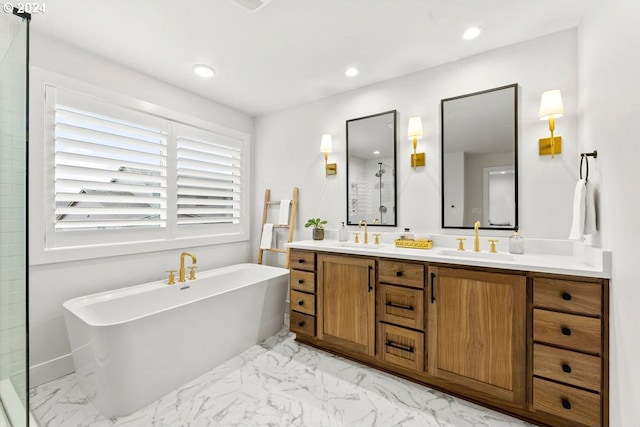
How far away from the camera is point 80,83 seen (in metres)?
2.21

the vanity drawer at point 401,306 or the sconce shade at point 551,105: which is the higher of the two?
the sconce shade at point 551,105

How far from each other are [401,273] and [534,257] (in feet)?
2.92

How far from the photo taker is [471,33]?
6.61 feet

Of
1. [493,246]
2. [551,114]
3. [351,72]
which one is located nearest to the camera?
[551,114]

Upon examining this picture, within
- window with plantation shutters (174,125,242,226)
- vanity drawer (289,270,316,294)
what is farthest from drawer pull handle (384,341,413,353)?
window with plantation shutters (174,125,242,226)

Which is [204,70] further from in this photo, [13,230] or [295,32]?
[13,230]

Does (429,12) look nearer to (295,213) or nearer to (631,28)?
(631,28)

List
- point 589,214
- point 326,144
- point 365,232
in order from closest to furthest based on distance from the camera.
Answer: point 589,214 → point 365,232 → point 326,144

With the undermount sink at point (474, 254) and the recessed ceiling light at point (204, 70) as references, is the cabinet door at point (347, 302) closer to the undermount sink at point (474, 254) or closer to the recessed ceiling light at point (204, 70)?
the undermount sink at point (474, 254)

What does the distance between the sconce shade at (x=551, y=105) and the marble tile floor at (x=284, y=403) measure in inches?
78.2

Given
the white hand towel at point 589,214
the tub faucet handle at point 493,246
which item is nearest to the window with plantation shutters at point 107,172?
the tub faucet handle at point 493,246

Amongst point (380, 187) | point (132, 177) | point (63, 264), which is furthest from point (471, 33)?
point (63, 264)

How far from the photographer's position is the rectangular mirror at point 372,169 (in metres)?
2.70

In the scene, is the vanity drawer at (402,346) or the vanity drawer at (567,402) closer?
the vanity drawer at (567,402)
